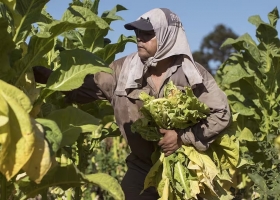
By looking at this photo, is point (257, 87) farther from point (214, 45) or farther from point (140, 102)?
point (214, 45)

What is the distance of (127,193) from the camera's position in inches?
178

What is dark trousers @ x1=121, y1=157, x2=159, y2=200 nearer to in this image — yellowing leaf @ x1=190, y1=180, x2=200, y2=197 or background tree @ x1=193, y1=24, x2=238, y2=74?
yellowing leaf @ x1=190, y1=180, x2=200, y2=197

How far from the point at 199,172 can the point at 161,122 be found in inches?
15.7

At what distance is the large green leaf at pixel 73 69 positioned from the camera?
3.17m

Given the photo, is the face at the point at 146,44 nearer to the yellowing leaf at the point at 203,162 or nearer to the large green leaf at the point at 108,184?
the yellowing leaf at the point at 203,162

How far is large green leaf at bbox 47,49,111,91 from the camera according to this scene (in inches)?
125

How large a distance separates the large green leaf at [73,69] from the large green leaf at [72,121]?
162 millimetres

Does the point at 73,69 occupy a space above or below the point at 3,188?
above

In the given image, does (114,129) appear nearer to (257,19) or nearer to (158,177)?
(158,177)

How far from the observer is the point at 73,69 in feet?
10.5

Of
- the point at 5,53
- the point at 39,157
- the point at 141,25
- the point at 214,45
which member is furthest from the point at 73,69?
the point at 214,45

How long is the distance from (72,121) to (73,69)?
0.98ft

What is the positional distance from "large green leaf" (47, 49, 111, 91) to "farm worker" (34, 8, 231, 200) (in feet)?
3.23

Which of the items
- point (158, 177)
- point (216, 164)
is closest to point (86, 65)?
point (158, 177)
